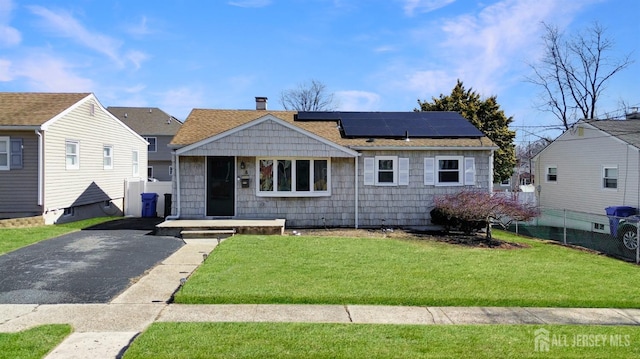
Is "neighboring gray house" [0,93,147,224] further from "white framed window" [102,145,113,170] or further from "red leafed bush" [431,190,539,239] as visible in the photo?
"red leafed bush" [431,190,539,239]

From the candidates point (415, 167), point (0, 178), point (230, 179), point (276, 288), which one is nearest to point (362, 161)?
point (415, 167)

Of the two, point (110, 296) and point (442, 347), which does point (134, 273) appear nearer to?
point (110, 296)

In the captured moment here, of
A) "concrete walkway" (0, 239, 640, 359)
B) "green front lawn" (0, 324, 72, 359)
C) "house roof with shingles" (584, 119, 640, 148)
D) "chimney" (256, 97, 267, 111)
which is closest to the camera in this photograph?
"green front lawn" (0, 324, 72, 359)

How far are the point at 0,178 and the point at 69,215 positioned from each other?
2574 mm

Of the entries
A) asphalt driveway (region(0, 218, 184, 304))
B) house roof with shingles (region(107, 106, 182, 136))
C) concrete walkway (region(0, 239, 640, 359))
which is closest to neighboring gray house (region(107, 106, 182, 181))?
house roof with shingles (region(107, 106, 182, 136))

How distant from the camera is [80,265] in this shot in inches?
328

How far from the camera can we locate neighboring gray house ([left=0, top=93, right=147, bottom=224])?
46.8 feet

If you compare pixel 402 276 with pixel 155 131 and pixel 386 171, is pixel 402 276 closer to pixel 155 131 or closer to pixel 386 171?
pixel 386 171

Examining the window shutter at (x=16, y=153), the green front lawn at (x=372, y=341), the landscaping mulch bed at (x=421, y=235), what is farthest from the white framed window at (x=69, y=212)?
the green front lawn at (x=372, y=341)

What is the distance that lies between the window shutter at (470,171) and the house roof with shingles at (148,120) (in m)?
25.8

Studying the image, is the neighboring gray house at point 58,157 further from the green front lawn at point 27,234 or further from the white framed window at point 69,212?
the green front lawn at point 27,234

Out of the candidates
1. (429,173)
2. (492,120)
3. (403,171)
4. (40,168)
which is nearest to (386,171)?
(403,171)

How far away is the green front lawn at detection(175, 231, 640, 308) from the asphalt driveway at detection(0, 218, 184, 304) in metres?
1.39

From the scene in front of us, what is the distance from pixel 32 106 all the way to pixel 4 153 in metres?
2.15
